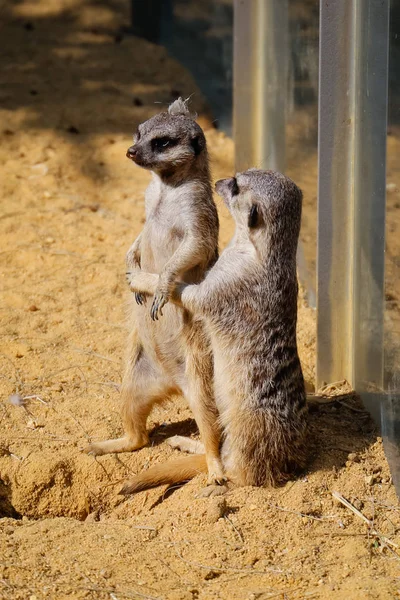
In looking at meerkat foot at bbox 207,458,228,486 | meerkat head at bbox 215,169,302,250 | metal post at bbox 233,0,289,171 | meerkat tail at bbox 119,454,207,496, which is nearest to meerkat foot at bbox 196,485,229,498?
meerkat foot at bbox 207,458,228,486

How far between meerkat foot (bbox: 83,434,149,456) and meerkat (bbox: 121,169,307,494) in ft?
1.09

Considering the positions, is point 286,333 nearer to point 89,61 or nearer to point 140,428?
point 140,428

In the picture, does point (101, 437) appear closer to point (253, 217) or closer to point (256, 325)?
point (256, 325)

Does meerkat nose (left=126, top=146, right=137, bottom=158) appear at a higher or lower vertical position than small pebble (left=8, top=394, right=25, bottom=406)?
higher

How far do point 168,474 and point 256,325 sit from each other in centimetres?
73

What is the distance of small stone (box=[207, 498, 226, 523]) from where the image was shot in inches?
119

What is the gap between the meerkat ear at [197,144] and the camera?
342cm

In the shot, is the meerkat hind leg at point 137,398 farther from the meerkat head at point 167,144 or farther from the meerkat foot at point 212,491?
the meerkat head at point 167,144

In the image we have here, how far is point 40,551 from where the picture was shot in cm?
276

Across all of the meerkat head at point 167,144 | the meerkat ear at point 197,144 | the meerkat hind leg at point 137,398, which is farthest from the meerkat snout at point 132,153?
the meerkat hind leg at point 137,398

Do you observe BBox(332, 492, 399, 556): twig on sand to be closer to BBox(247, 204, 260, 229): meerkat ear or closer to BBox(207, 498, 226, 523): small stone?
BBox(207, 498, 226, 523): small stone

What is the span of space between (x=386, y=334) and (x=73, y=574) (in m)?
1.65

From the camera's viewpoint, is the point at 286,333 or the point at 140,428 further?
the point at 140,428

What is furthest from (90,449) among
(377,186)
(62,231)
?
(62,231)
